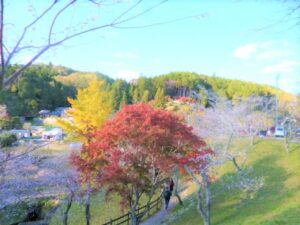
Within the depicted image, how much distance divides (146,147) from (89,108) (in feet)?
29.8

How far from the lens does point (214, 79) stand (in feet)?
204

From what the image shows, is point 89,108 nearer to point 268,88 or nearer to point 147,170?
point 147,170

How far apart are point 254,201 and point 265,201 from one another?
514mm

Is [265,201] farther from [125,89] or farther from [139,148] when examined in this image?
[125,89]

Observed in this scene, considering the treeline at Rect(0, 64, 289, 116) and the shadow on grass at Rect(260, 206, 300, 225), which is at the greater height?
the treeline at Rect(0, 64, 289, 116)

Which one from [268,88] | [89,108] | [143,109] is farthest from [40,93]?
[143,109]

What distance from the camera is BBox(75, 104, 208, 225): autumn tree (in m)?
10.7

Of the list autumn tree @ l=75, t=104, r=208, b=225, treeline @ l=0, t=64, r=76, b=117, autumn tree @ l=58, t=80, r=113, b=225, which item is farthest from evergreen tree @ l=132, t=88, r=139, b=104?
autumn tree @ l=75, t=104, r=208, b=225

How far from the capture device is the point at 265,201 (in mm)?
11305

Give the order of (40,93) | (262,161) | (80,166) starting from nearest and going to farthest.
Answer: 1. (80,166)
2. (262,161)
3. (40,93)

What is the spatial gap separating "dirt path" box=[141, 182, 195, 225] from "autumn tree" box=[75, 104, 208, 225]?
2.38 m

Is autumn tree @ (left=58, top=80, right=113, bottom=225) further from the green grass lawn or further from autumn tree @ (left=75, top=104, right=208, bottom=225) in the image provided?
autumn tree @ (left=75, top=104, right=208, bottom=225)

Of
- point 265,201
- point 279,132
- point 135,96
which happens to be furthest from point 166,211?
point 135,96

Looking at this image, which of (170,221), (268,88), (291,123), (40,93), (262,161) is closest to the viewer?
(170,221)
